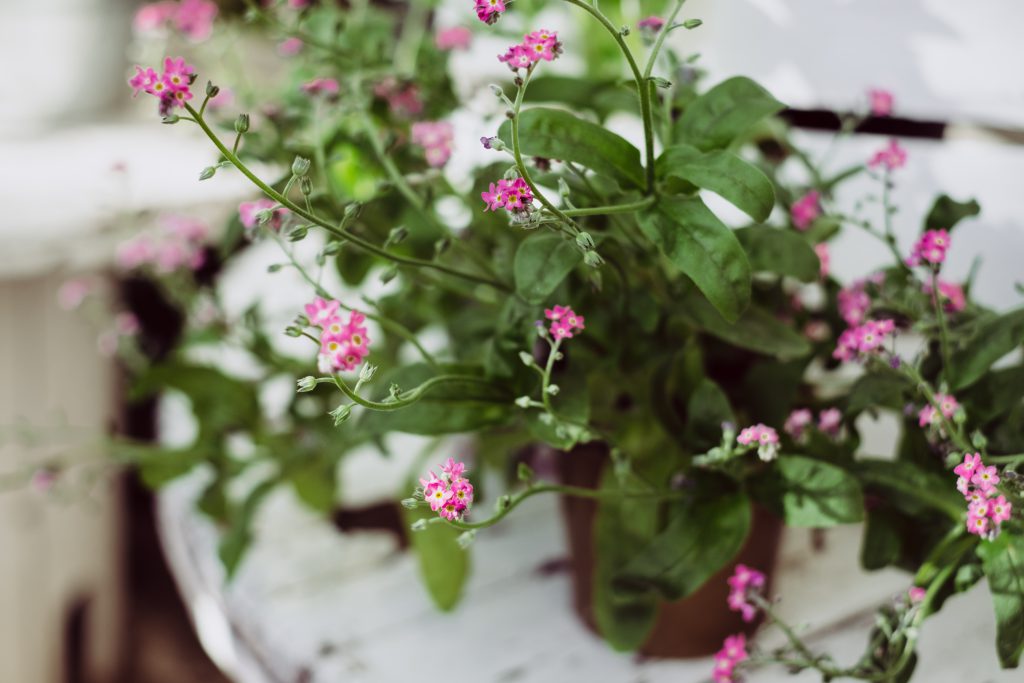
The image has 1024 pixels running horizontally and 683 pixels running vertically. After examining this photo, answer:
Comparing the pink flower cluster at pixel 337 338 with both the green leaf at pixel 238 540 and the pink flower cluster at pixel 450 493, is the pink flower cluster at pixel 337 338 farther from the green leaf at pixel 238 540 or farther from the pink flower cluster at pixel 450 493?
the green leaf at pixel 238 540

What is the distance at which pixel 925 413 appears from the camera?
0.46m

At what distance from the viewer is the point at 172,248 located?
76 centimetres

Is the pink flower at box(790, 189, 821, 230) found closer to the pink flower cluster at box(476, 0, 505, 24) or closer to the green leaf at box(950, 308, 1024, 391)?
the green leaf at box(950, 308, 1024, 391)

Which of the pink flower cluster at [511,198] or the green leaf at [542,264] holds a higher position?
the pink flower cluster at [511,198]

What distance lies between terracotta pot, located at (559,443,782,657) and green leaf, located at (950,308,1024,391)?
153 millimetres

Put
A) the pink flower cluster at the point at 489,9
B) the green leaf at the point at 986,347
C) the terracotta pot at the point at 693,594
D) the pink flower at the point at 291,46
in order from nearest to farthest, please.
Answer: the pink flower cluster at the point at 489,9
the green leaf at the point at 986,347
the terracotta pot at the point at 693,594
the pink flower at the point at 291,46

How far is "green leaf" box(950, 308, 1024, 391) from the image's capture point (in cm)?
47

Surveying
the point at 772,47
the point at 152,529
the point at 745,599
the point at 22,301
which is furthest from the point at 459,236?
the point at 152,529

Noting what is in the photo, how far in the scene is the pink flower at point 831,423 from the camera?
0.53 m

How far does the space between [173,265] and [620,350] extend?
39 cm

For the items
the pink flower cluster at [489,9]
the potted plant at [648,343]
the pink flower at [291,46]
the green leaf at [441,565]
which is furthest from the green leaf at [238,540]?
the pink flower cluster at [489,9]

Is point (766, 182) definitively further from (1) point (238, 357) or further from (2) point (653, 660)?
(1) point (238, 357)

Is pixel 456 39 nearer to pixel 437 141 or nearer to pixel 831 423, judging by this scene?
pixel 437 141

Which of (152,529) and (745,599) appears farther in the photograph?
(152,529)
